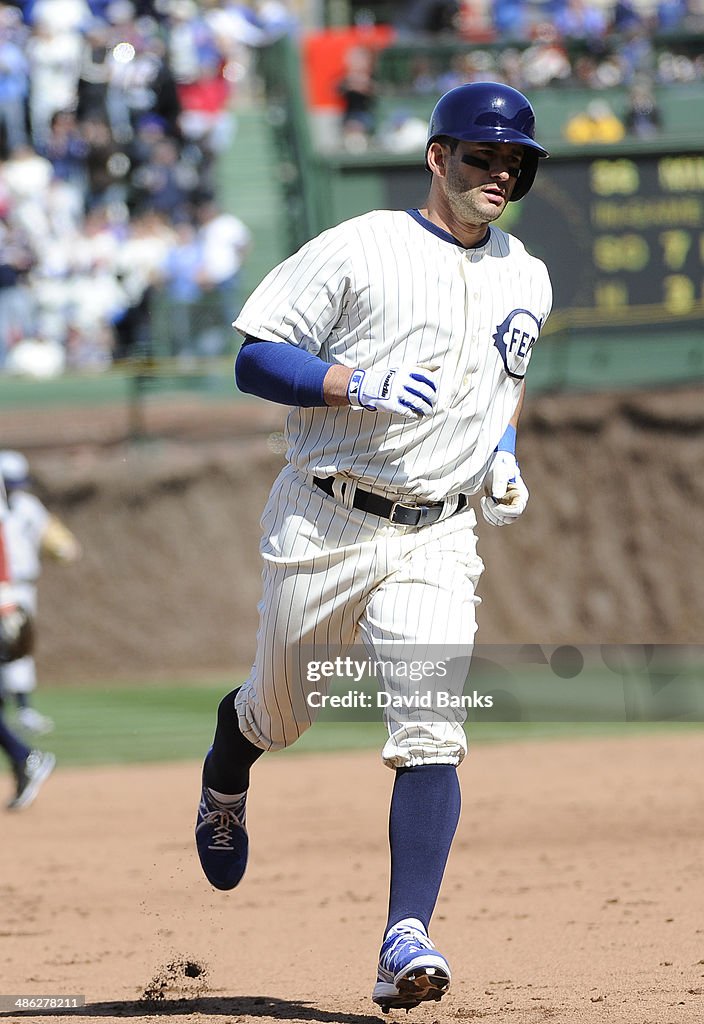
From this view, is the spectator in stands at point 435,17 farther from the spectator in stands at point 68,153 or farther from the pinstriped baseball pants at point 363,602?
the pinstriped baseball pants at point 363,602

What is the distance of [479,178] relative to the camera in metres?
3.59

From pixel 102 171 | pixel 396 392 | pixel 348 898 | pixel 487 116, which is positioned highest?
pixel 102 171

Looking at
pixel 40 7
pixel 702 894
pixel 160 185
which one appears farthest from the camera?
pixel 40 7

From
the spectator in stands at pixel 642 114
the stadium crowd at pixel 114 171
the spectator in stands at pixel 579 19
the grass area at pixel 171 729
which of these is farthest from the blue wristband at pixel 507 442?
the spectator in stands at pixel 579 19

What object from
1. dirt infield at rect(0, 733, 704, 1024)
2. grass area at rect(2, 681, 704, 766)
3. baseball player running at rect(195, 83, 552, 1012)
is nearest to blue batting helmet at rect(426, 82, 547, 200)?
baseball player running at rect(195, 83, 552, 1012)

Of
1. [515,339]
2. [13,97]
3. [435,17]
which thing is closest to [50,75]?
[13,97]

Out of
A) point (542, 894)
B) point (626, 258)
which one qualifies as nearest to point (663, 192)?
point (626, 258)

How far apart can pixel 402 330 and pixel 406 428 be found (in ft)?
0.75

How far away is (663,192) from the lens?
12.0m

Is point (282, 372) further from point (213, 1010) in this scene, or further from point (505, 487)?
point (213, 1010)

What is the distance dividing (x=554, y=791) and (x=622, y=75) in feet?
28.7

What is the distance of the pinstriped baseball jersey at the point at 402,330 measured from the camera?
3570mm

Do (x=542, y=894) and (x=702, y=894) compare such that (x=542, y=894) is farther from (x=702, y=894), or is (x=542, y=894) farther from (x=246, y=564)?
(x=246, y=564)

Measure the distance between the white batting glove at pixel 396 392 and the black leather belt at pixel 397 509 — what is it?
287 millimetres
